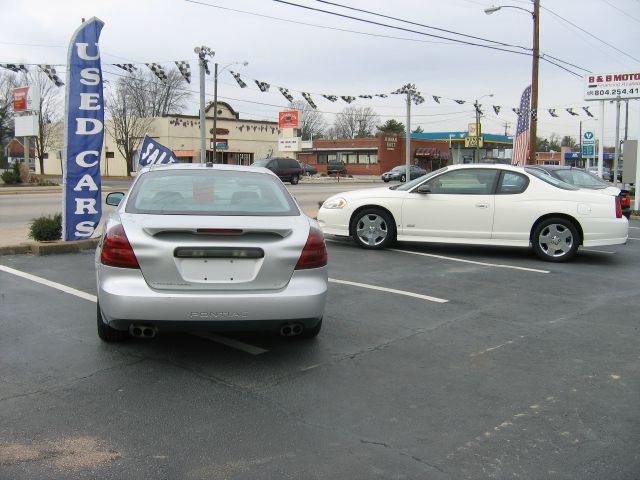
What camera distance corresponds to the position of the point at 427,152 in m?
76.1

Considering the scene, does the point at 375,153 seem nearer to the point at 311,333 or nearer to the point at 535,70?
the point at 535,70

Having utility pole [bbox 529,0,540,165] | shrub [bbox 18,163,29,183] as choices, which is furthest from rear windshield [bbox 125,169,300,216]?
shrub [bbox 18,163,29,183]

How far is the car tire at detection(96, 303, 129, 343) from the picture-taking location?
502 centimetres

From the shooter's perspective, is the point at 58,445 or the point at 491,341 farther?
the point at 491,341

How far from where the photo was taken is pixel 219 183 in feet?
17.3

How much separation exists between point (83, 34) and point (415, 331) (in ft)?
24.0

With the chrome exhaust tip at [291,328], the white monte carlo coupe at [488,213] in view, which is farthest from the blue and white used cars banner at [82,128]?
the chrome exhaust tip at [291,328]

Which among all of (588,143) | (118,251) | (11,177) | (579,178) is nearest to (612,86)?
(579,178)

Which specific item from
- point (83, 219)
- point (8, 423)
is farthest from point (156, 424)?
point (83, 219)

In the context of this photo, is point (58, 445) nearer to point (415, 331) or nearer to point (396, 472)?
point (396, 472)

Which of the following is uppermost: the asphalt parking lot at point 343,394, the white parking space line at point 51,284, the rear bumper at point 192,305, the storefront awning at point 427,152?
the storefront awning at point 427,152

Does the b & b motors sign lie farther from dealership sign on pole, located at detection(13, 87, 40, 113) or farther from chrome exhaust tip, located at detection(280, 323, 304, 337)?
dealership sign on pole, located at detection(13, 87, 40, 113)

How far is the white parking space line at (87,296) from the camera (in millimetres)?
5092

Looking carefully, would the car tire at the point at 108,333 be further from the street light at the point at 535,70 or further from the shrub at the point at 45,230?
the street light at the point at 535,70
